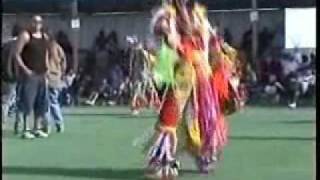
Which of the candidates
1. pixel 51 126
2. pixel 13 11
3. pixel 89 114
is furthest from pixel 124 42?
pixel 51 126

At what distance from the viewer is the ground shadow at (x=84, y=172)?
8.74m

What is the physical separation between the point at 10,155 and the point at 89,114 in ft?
28.2

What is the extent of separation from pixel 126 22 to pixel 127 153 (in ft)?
58.5

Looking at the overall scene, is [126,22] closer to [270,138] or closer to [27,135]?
[27,135]

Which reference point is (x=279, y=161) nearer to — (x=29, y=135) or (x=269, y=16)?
(x=29, y=135)

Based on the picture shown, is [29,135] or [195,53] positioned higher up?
[195,53]

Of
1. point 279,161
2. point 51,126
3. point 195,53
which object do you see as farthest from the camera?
point 51,126

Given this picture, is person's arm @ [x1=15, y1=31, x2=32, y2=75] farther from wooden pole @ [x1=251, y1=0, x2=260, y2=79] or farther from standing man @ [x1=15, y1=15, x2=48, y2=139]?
wooden pole @ [x1=251, y1=0, x2=260, y2=79]

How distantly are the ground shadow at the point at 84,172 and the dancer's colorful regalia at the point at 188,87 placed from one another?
23cm

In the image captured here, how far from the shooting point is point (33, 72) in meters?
12.8

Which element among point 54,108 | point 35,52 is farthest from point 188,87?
point 54,108

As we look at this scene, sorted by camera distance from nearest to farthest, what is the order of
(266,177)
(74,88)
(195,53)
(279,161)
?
(195,53) → (266,177) → (279,161) → (74,88)

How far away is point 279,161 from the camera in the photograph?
9.97 meters

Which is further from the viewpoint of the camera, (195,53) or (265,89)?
(265,89)
